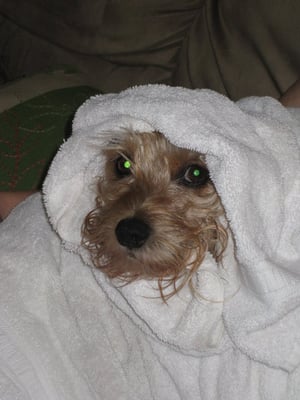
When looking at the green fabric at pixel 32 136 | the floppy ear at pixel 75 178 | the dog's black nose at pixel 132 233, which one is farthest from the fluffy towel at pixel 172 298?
the green fabric at pixel 32 136

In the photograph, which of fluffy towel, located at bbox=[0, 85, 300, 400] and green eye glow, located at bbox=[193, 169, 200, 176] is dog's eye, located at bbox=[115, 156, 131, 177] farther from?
green eye glow, located at bbox=[193, 169, 200, 176]

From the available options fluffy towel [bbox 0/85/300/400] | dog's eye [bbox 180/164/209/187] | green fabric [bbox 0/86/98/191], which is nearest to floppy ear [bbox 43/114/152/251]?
fluffy towel [bbox 0/85/300/400]

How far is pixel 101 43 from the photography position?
230cm

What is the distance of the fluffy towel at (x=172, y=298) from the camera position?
1.16m

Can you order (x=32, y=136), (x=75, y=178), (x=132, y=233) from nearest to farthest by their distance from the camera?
(x=132, y=233) < (x=75, y=178) < (x=32, y=136)

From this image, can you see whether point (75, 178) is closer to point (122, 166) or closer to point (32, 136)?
point (122, 166)

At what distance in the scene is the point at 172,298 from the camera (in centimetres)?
131

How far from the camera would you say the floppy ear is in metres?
1.36

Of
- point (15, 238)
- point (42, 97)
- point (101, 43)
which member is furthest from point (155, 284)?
point (101, 43)

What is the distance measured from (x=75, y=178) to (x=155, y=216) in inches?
8.8

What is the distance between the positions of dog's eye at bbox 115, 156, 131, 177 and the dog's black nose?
0.24 meters

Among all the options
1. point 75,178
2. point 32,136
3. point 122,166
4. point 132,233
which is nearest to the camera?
point 132,233

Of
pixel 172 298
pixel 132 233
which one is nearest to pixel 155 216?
pixel 132 233

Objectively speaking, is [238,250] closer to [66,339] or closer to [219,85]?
[66,339]
